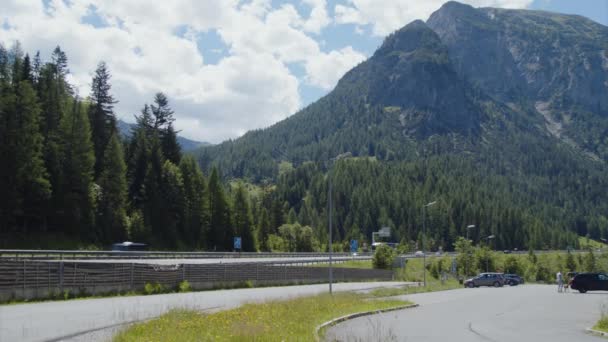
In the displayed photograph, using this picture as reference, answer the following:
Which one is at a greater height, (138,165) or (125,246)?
(138,165)

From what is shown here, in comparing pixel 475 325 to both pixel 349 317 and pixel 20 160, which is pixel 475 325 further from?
pixel 20 160

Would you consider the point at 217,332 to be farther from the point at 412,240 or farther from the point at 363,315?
the point at 412,240

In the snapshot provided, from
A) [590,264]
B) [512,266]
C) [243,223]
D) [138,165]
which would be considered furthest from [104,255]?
[590,264]

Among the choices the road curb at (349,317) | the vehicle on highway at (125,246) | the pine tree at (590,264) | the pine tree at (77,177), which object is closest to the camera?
the road curb at (349,317)

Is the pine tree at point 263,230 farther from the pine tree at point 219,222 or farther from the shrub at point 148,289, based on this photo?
the shrub at point 148,289

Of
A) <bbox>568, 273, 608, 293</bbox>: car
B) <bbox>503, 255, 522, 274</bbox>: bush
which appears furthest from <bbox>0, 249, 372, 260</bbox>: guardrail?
<bbox>503, 255, 522, 274</bbox>: bush

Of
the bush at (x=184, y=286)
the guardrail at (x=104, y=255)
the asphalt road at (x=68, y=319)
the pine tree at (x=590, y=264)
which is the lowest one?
the pine tree at (x=590, y=264)

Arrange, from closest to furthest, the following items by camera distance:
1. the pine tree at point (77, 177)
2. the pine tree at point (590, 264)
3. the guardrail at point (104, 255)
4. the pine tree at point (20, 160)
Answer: the guardrail at point (104, 255) < the pine tree at point (20, 160) < the pine tree at point (77, 177) < the pine tree at point (590, 264)

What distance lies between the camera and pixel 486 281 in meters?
68.2

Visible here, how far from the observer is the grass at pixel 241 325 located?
14.2 meters

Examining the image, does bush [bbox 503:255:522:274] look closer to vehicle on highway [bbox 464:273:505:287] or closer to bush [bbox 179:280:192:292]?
vehicle on highway [bbox 464:273:505:287]

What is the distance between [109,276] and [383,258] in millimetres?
53145

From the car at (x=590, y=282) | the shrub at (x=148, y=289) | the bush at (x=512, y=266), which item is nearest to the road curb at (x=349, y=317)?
the shrub at (x=148, y=289)

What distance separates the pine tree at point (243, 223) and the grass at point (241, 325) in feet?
240
